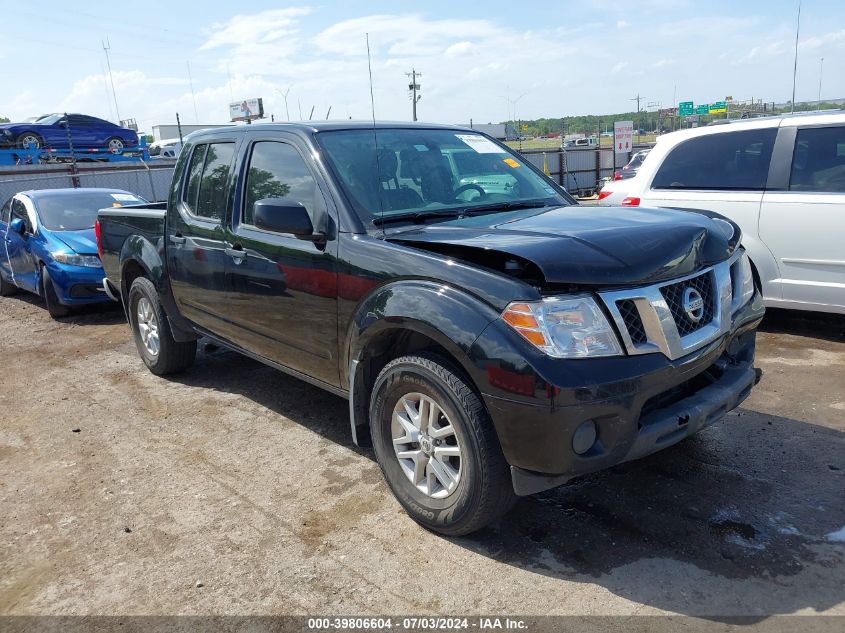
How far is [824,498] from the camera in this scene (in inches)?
134

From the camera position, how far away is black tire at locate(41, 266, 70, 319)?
8.39 metres

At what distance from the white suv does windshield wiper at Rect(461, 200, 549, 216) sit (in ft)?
9.21

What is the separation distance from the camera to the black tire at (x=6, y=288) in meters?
10.3

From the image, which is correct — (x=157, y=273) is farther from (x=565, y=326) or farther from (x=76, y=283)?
(x=565, y=326)

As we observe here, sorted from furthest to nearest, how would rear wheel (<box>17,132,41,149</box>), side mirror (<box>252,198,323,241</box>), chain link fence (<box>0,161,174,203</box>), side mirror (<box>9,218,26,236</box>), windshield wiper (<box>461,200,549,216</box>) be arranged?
1. rear wheel (<box>17,132,41,149</box>)
2. chain link fence (<box>0,161,174,203</box>)
3. side mirror (<box>9,218,26,236</box>)
4. windshield wiper (<box>461,200,549,216</box>)
5. side mirror (<box>252,198,323,241</box>)

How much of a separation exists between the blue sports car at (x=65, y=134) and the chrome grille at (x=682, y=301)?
21932mm

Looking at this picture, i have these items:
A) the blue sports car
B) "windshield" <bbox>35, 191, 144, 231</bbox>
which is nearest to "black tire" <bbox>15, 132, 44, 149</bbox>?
the blue sports car

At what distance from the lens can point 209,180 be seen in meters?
4.78

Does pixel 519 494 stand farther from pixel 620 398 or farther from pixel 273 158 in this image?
pixel 273 158

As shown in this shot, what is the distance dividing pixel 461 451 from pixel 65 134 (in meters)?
24.0

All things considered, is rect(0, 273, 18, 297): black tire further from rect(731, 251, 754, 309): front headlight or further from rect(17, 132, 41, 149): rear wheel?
rect(17, 132, 41, 149): rear wheel

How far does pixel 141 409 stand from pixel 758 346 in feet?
16.5

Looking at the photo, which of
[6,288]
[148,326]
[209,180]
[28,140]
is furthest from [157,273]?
[28,140]

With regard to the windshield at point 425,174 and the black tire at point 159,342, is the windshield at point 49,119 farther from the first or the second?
the windshield at point 425,174
